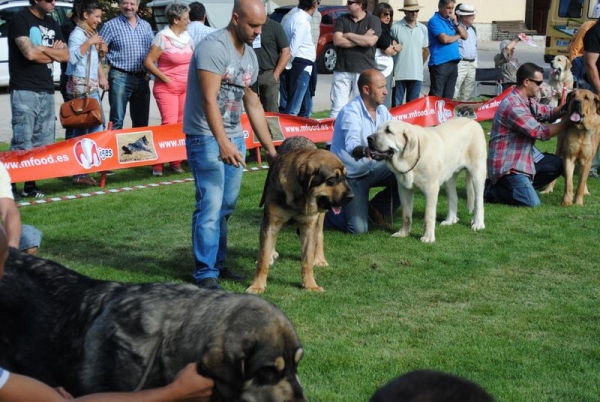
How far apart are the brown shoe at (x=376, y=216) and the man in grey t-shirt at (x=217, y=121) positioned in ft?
9.23

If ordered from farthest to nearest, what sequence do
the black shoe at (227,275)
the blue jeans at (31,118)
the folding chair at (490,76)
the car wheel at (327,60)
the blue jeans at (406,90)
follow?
the car wheel at (327,60) → the folding chair at (490,76) → the blue jeans at (406,90) → the blue jeans at (31,118) → the black shoe at (227,275)

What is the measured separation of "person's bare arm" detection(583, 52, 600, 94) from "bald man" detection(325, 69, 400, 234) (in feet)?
12.6

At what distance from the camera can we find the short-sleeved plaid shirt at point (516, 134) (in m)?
10.4

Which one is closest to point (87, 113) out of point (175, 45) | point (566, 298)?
point (175, 45)

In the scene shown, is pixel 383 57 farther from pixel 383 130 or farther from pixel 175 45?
pixel 383 130

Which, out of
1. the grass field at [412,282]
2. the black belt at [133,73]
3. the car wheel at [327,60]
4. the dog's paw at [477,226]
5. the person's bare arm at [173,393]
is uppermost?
the person's bare arm at [173,393]

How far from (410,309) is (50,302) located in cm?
373

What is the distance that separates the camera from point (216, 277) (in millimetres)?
7195

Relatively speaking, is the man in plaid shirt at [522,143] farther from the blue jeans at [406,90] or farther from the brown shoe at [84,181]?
the blue jeans at [406,90]

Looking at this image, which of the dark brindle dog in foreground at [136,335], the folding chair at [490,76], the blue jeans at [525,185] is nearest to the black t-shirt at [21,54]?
the blue jeans at [525,185]

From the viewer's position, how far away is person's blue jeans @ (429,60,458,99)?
15.8 metres

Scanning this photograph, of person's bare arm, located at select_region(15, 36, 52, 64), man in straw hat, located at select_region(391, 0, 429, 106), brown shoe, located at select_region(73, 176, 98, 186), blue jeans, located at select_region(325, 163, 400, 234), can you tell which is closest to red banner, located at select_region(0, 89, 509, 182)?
brown shoe, located at select_region(73, 176, 98, 186)

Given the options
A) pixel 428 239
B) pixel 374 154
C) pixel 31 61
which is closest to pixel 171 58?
pixel 31 61

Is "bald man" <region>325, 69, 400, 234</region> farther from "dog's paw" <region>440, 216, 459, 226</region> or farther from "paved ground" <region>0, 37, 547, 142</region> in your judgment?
"paved ground" <region>0, 37, 547, 142</region>
